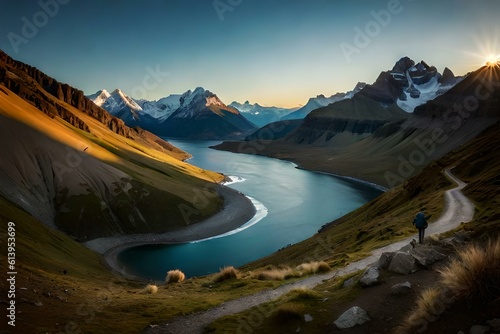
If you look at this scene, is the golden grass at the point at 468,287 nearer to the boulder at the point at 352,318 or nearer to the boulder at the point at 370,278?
the boulder at the point at 352,318

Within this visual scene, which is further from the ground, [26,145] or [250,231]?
[26,145]

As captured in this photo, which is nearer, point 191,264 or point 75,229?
point 191,264

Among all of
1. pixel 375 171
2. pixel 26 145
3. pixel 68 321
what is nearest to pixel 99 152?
pixel 26 145

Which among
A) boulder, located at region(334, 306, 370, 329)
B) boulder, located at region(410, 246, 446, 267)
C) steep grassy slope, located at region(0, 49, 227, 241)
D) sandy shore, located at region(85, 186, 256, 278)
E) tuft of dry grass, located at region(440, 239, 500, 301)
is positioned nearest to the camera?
tuft of dry grass, located at region(440, 239, 500, 301)

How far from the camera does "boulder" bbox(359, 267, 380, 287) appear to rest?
593 inches

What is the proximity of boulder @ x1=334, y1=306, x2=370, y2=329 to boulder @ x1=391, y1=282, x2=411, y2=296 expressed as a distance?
5.60 ft

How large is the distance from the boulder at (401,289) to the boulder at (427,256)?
224 cm

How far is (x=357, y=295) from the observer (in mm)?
14664

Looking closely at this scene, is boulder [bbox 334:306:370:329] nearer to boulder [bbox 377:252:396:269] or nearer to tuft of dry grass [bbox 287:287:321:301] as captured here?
tuft of dry grass [bbox 287:287:321:301]

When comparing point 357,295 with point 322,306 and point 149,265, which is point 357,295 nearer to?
point 322,306

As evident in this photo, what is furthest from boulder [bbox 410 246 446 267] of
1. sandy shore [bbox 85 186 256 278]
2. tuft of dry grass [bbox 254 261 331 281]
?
sandy shore [bbox 85 186 256 278]

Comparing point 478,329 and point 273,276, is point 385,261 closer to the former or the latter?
point 478,329

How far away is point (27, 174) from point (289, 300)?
286ft

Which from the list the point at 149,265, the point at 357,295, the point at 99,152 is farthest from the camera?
the point at 99,152
